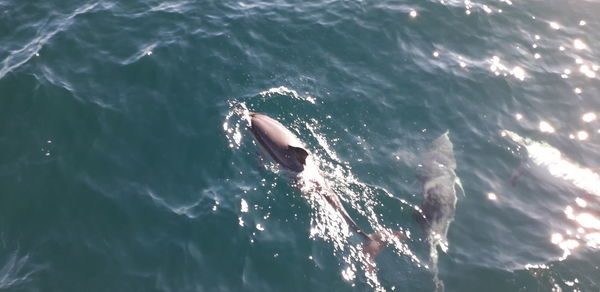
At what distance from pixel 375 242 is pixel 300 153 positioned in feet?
11.4

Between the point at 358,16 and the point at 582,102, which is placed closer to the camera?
the point at 582,102

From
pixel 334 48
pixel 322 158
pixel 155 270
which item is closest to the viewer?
pixel 155 270

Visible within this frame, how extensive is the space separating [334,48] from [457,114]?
5.89 m

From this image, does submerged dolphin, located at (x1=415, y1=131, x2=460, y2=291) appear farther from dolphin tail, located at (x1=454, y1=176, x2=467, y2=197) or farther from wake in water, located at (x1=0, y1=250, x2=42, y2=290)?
wake in water, located at (x1=0, y1=250, x2=42, y2=290)

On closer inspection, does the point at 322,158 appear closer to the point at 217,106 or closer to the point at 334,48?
the point at 217,106

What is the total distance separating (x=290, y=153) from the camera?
13.3 meters

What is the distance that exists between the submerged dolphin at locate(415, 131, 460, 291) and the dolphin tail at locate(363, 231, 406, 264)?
36.3 inches

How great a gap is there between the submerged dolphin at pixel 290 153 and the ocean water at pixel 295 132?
33 cm

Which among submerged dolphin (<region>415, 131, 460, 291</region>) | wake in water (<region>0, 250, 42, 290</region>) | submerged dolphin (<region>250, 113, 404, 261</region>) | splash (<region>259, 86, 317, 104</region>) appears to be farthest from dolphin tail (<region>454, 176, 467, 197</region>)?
wake in water (<region>0, 250, 42, 290</region>)

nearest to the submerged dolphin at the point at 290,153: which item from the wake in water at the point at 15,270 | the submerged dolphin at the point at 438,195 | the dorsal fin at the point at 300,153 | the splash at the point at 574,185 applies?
the dorsal fin at the point at 300,153

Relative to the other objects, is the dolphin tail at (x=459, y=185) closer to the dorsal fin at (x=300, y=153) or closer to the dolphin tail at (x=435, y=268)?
the dolphin tail at (x=435, y=268)

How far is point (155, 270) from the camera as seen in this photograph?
11.1 metres

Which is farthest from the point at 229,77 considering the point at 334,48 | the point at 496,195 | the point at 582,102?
the point at 582,102

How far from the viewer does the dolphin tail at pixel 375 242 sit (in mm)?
11531
